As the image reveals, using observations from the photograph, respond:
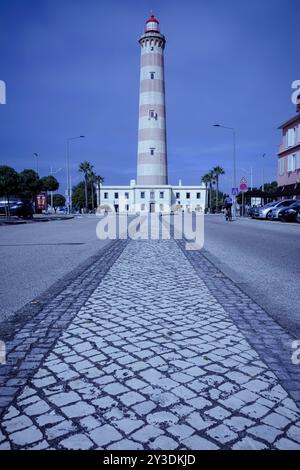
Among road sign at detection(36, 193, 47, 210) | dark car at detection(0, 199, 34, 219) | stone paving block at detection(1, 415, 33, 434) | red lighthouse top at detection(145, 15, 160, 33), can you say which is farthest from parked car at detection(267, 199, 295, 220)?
red lighthouse top at detection(145, 15, 160, 33)

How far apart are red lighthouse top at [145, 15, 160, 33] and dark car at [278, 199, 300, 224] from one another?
4743 centimetres

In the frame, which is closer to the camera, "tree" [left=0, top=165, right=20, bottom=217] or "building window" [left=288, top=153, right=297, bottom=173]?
"tree" [left=0, top=165, right=20, bottom=217]

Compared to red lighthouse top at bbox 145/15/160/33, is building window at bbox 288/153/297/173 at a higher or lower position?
lower

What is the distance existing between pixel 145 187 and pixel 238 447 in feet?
229

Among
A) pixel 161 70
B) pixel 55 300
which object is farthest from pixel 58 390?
pixel 161 70

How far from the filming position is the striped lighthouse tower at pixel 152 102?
59.7 meters

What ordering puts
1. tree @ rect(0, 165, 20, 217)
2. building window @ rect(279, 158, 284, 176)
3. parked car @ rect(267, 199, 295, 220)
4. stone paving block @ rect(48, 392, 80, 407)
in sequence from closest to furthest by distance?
stone paving block @ rect(48, 392, 80, 407), parked car @ rect(267, 199, 295, 220), tree @ rect(0, 165, 20, 217), building window @ rect(279, 158, 284, 176)

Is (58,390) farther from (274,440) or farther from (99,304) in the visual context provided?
(99,304)

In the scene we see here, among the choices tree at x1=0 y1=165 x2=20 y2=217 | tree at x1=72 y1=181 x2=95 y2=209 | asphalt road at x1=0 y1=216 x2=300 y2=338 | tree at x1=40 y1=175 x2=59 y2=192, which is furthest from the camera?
tree at x1=72 y1=181 x2=95 y2=209

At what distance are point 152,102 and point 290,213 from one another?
4138cm

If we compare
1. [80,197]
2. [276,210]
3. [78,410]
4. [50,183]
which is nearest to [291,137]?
[276,210]

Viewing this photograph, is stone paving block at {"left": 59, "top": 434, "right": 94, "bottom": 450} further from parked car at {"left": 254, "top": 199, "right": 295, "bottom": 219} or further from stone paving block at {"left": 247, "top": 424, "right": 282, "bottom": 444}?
parked car at {"left": 254, "top": 199, "right": 295, "bottom": 219}

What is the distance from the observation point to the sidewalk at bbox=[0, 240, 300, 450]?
6.86 feet

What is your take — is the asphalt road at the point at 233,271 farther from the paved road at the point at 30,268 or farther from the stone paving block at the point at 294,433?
the stone paving block at the point at 294,433
